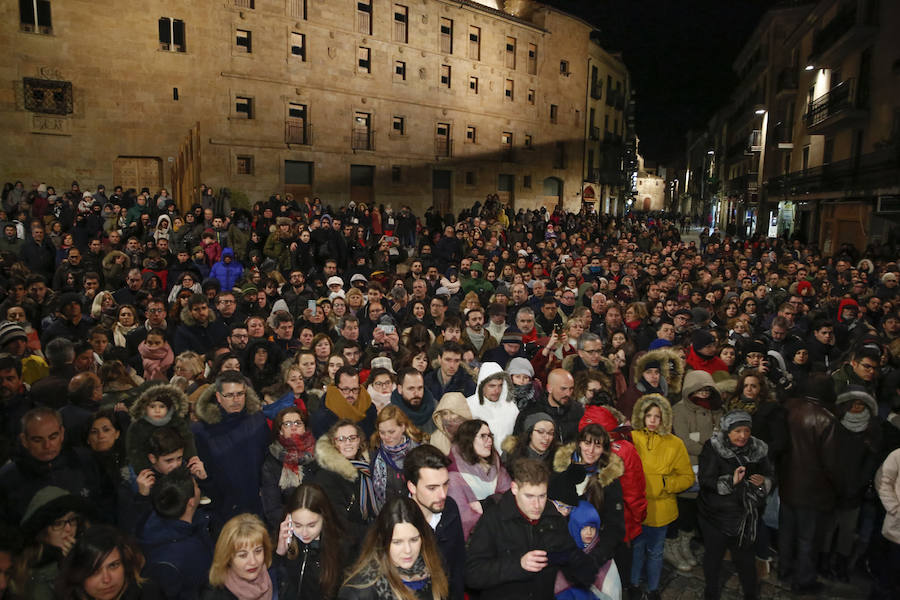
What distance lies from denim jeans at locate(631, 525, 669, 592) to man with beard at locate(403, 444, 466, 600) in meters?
1.99

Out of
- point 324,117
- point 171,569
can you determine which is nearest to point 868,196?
point 324,117

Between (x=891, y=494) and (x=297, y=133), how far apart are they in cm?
2581

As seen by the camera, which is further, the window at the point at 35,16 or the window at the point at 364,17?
the window at the point at 364,17

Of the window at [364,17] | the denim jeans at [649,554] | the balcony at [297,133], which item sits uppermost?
the window at [364,17]

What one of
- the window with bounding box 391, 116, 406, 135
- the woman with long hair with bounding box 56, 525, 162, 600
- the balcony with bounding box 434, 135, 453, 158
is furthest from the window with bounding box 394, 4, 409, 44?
the woman with long hair with bounding box 56, 525, 162, 600

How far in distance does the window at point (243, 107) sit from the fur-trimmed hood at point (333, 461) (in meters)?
23.5

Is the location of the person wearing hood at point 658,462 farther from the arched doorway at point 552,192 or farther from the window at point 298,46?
the arched doorway at point 552,192

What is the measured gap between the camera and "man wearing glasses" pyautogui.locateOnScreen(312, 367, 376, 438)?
17.0 ft

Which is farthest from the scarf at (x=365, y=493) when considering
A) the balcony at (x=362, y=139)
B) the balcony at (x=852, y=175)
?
the balcony at (x=362, y=139)

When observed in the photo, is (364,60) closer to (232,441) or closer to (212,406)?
(212,406)

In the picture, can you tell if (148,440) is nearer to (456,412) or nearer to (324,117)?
(456,412)

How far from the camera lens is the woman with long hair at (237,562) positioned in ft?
10.3

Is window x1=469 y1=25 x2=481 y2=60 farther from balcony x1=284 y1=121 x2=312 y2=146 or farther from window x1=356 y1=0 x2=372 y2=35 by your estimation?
balcony x1=284 y1=121 x2=312 y2=146

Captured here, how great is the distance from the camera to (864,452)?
496 centimetres
